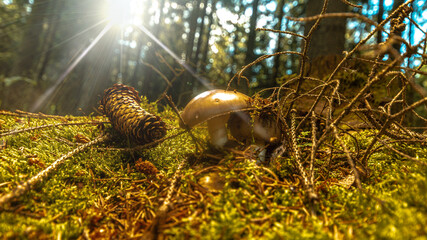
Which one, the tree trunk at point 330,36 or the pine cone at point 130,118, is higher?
the tree trunk at point 330,36

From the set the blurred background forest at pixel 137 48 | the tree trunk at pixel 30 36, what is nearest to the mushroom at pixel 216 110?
the blurred background forest at pixel 137 48

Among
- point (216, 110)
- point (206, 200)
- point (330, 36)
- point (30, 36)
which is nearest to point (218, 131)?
point (216, 110)

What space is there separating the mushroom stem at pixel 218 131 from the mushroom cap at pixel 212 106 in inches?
6.7

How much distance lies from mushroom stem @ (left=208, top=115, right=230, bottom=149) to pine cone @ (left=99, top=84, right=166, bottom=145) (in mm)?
454

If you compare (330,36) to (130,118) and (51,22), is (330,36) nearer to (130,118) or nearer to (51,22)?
(130,118)

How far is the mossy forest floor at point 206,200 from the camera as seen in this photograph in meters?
0.92

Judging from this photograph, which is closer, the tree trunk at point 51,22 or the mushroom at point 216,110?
the mushroom at point 216,110

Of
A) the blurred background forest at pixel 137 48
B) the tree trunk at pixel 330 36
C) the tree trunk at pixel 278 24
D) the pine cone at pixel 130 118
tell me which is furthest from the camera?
the tree trunk at pixel 278 24

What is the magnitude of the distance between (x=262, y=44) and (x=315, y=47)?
452 inches

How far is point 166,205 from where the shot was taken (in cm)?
108

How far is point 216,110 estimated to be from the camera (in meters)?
1.60

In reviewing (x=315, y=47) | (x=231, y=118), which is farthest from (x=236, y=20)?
(x=231, y=118)

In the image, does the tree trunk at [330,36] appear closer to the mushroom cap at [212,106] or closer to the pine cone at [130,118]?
the mushroom cap at [212,106]

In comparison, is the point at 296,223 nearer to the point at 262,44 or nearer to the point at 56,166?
the point at 56,166
